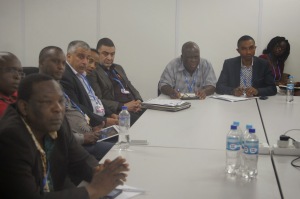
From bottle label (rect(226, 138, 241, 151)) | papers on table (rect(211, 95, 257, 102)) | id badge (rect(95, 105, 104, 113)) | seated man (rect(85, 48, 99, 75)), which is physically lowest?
id badge (rect(95, 105, 104, 113))

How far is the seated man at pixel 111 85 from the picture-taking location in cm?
385

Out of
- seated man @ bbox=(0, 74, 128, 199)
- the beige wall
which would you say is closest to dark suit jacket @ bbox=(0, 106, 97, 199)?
seated man @ bbox=(0, 74, 128, 199)

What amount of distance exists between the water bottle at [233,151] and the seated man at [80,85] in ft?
5.04

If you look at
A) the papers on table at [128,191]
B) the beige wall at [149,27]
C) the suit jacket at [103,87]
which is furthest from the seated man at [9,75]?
the beige wall at [149,27]

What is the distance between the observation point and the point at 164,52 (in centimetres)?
607

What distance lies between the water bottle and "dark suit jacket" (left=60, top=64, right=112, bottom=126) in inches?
60.6

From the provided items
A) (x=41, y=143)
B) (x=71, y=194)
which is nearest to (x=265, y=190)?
(x=71, y=194)

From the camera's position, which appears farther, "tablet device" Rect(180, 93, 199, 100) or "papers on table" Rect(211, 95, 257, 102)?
"tablet device" Rect(180, 93, 199, 100)

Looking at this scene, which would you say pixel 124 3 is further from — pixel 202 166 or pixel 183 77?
pixel 202 166

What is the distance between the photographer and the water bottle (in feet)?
5.97

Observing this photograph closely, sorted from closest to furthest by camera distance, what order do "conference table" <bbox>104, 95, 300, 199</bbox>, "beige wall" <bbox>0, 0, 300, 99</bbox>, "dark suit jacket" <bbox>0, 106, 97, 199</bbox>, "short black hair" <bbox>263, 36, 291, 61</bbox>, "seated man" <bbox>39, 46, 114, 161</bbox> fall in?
"dark suit jacket" <bbox>0, 106, 97, 199</bbox>, "conference table" <bbox>104, 95, 300, 199</bbox>, "seated man" <bbox>39, 46, 114, 161</bbox>, "short black hair" <bbox>263, 36, 291, 61</bbox>, "beige wall" <bbox>0, 0, 300, 99</bbox>

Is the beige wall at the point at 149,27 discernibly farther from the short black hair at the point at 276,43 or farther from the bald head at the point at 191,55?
the bald head at the point at 191,55

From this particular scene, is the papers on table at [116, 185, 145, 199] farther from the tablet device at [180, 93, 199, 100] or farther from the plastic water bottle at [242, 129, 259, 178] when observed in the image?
the tablet device at [180, 93, 199, 100]

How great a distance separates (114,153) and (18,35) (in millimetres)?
4844
